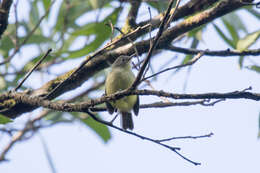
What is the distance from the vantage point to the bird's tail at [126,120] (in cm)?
405

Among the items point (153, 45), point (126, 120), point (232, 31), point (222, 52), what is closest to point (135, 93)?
point (153, 45)

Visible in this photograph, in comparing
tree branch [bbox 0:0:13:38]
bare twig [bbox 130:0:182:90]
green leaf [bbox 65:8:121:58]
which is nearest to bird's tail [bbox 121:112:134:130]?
green leaf [bbox 65:8:121:58]

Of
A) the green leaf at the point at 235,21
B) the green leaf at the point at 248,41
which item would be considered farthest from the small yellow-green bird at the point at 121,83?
the green leaf at the point at 235,21

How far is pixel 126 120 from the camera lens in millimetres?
4059

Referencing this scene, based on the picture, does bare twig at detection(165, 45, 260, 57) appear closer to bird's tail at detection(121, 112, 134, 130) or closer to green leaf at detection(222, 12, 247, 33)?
bird's tail at detection(121, 112, 134, 130)

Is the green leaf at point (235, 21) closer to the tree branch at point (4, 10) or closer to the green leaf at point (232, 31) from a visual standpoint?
the green leaf at point (232, 31)

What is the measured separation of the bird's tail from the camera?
405 centimetres

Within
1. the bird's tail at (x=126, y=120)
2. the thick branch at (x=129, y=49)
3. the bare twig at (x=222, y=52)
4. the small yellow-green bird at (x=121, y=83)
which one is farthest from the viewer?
the bird's tail at (x=126, y=120)

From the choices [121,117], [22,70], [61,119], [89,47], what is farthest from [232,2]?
[61,119]

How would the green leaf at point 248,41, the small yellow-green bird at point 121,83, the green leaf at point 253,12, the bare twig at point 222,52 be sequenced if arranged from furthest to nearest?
the green leaf at point 253,12 < the small yellow-green bird at point 121,83 < the green leaf at point 248,41 < the bare twig at point 222,52

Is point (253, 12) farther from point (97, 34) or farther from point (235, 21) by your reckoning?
point (97, 34)

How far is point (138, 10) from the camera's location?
3.43 m

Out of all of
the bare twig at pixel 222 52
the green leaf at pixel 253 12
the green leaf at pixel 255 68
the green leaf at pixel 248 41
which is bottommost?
the green leaf at pixel 255 68

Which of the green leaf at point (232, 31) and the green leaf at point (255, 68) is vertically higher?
the green leaf at point (232, 31)
